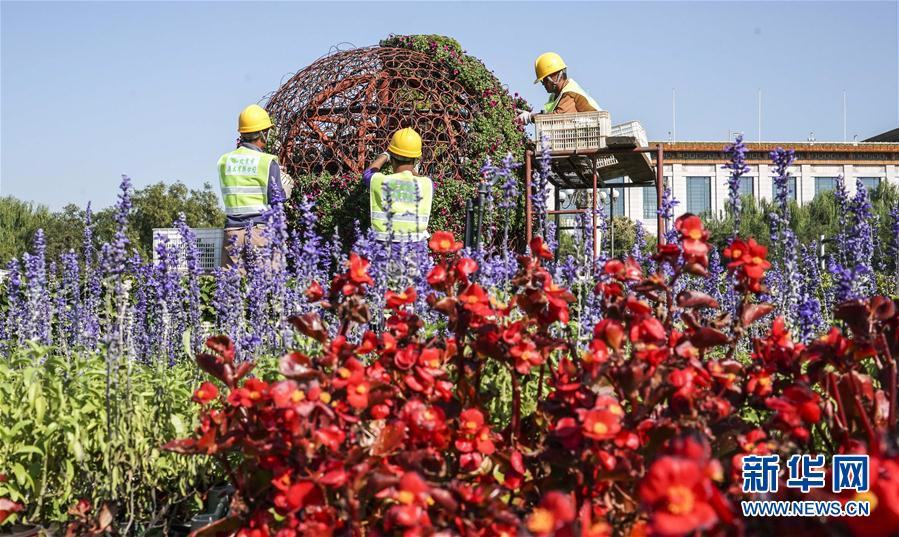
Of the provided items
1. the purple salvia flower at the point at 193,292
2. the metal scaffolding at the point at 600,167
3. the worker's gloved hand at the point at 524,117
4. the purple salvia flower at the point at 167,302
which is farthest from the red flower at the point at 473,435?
the worker's gloved hand at the point at 524,117

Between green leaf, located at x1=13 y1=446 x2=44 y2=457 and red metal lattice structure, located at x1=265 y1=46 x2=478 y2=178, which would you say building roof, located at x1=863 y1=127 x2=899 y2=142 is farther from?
green leaf, located at x1=13 y1=446 x2=44 y2=457

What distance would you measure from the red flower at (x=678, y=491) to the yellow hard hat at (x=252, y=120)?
6363mm

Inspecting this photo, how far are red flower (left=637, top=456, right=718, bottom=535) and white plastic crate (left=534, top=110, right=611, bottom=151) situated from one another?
6631mm

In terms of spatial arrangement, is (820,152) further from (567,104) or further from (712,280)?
(712,280)

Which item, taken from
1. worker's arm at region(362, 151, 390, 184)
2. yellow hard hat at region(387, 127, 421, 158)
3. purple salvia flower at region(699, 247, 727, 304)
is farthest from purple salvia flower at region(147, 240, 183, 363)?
worker's arm at region(362, 151, 390, 184)

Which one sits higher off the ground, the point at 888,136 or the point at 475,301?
the point at 888,136

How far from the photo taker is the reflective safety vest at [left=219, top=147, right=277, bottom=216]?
21.7 ft

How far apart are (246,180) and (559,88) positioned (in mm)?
3444

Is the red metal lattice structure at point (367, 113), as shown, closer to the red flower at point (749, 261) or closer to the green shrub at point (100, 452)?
the green shrub at point (100, 452)

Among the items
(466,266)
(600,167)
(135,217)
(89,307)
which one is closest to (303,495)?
(466,266)

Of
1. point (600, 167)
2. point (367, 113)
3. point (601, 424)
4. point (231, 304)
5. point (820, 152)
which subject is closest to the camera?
point (601, 424)

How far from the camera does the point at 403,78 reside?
7.96m

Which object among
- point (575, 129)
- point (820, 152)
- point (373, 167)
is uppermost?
point (820, 152)

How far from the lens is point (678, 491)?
106 centimetres
